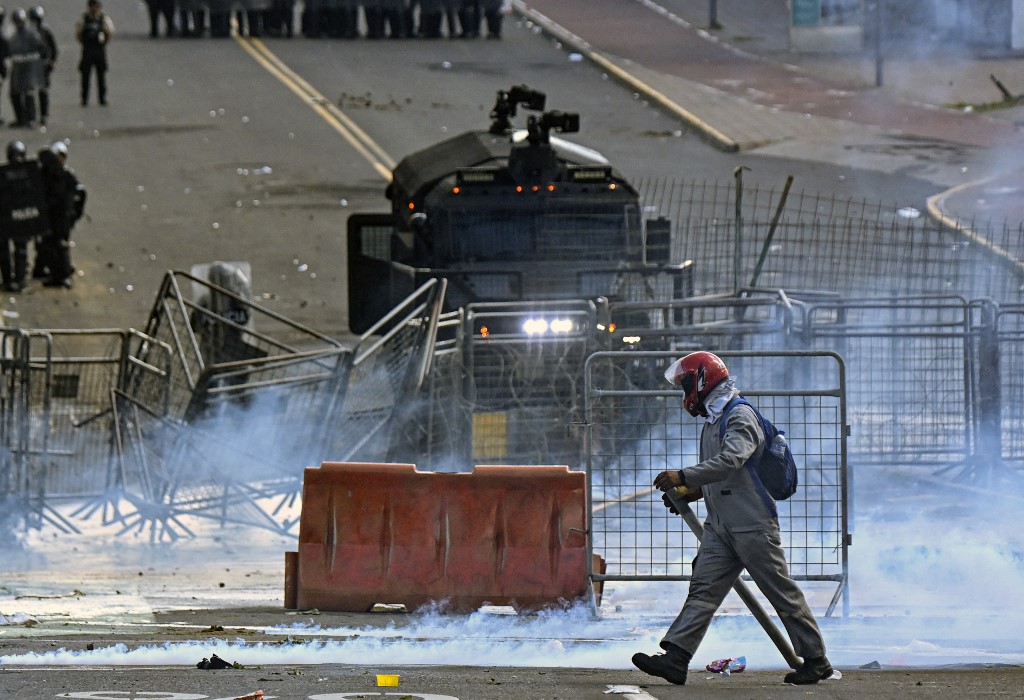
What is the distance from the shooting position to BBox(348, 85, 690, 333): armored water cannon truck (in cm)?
1506

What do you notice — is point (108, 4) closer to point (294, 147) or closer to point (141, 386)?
point (294, 147)

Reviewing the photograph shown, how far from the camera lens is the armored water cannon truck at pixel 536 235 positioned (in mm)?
15056

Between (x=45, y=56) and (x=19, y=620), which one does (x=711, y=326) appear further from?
(x=45, y=56)

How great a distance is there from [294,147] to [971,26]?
10.5 meters

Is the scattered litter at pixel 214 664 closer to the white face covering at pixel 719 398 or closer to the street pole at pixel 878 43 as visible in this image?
the white face covering at pixel 719 398

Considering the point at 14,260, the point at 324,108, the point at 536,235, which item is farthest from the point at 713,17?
the point at 536,235

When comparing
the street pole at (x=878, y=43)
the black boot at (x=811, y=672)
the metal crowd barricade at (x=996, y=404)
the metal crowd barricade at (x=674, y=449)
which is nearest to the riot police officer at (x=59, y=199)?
the metal crowd barricade at (x=674, y=449)

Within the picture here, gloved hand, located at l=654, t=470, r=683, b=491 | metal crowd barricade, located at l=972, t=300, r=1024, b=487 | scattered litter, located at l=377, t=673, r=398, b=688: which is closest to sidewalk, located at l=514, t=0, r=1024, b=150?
metal crowd barricade, located at l=972, t=300, r=1024, b=487

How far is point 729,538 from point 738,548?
0.28 ft

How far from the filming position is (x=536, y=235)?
15328 mm

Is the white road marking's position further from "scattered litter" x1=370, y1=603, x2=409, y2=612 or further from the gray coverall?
"scattered litter" x1=370, y1=603, x2=409, y2=612

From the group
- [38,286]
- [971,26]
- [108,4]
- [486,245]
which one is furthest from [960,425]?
[108,4]

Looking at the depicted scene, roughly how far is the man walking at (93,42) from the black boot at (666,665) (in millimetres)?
22294

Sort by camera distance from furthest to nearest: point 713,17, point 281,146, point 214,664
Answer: point 713,17 < point 281,146 < point 214,664
